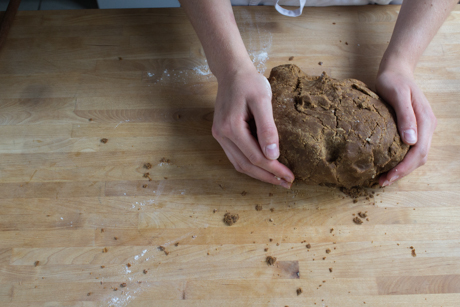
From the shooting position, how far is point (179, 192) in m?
1.64

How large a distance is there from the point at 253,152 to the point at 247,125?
12 cm

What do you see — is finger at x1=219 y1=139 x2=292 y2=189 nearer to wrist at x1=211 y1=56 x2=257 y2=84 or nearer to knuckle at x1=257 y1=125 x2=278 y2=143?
knuckle at x1=257 y1=125 x2=278 y2=143

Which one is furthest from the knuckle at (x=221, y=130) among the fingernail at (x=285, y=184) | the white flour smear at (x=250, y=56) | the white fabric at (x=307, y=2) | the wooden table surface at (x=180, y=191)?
the white fabric at (x=307, y=2)

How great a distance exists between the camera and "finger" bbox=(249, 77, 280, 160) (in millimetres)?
1360

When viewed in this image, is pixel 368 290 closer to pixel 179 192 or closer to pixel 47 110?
pixel 179 192

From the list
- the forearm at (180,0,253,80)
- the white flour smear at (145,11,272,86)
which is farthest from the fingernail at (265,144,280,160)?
the white flour smear at (145,11,272,86)

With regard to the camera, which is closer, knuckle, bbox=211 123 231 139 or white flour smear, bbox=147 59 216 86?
knuckle, bbox=211 123 231 139

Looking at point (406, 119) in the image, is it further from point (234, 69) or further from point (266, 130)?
point (234, 69)

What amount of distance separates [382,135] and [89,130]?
58.5 inches

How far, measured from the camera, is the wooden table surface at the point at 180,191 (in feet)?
4.77

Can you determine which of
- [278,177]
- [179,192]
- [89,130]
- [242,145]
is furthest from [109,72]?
[278,177]

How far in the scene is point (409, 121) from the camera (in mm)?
1446

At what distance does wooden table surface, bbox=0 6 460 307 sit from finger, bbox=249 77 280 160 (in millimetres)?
325

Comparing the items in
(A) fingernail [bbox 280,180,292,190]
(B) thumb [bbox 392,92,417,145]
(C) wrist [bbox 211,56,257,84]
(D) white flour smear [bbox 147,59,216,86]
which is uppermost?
(C) wrist [bbox 211,56,257,84]
